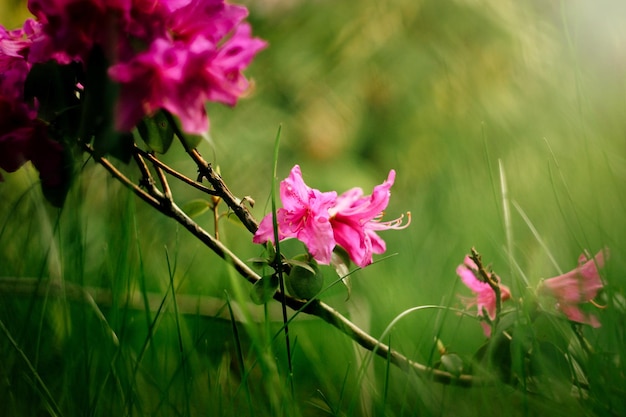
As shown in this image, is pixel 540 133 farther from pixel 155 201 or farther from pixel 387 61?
pixel 155 201

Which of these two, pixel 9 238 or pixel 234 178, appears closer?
pixel 9 238

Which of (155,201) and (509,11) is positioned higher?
(509,11)

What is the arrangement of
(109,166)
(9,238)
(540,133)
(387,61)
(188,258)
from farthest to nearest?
(387,61)
(540,133)
(188,258)
(9,238)
(109,166)

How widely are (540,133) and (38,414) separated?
1.04 meters

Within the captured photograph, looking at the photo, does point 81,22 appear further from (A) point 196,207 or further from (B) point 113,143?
(A) point 196,207

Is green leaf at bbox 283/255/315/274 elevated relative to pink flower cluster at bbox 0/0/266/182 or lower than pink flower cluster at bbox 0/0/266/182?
lower

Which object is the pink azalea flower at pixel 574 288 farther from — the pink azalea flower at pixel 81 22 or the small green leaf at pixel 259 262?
the pink azalea flower at pixel 81 22

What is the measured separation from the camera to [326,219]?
0.49 meters

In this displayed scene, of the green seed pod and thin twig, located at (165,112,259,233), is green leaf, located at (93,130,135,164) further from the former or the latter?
the green seed pod

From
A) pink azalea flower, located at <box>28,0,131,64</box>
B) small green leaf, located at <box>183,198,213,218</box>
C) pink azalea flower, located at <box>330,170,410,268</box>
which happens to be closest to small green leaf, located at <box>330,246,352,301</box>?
pink azalea flower, located at <box>330,170,410,268</box>

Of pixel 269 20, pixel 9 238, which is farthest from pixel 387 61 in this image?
pixel 9 238

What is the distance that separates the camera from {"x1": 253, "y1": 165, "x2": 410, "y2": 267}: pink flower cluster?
0.49 meters

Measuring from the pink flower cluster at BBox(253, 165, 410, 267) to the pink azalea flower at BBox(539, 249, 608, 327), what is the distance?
13 centimetres

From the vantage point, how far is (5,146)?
0.47 metres
